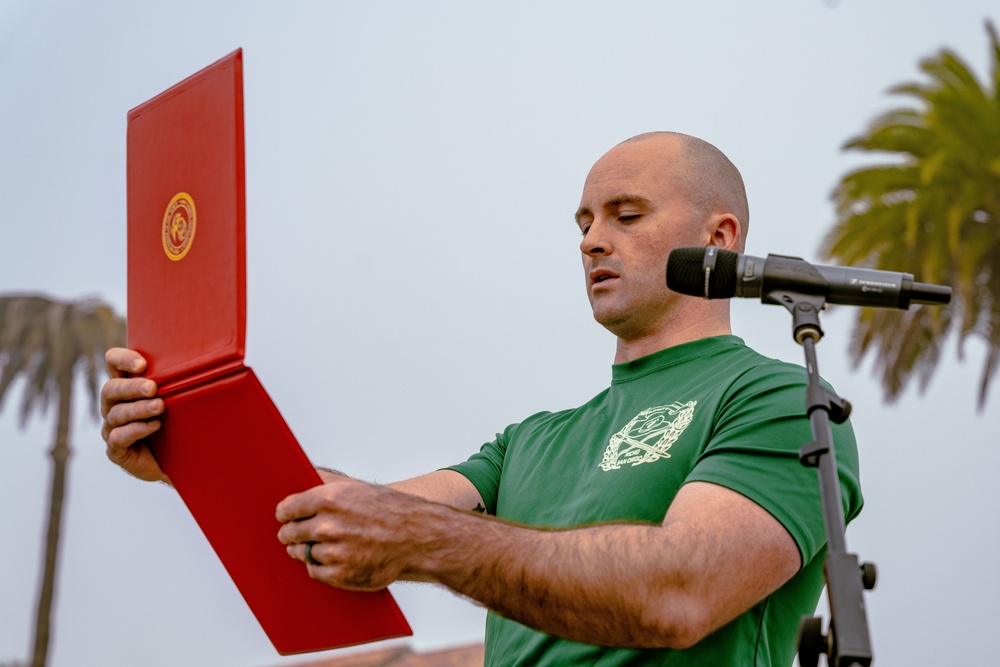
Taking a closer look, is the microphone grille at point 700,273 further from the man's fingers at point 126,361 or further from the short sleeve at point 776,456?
the man's fingers at point 126,361

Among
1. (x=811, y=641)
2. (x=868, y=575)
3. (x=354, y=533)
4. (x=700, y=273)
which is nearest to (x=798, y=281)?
(x=700, y=273)

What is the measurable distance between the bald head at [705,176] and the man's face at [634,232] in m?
0.02

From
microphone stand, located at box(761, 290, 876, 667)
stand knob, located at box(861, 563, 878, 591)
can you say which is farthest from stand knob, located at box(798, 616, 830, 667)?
stand knob, located at box(861, 563, 878, 591)

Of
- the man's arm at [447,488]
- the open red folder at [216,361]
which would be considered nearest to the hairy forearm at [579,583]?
the open red folder at [216,361]

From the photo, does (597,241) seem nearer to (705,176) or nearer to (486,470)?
(705,176)

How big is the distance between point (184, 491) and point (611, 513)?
880 millimetres

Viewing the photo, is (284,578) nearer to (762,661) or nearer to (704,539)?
(704,539)

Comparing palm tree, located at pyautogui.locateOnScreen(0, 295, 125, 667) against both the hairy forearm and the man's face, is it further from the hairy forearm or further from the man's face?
the hairy forearm

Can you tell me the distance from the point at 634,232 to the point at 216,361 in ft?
4.51

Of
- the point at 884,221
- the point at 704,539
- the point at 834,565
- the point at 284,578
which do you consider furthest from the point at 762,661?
the point at 884,221

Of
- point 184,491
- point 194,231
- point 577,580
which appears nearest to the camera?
point 577,580

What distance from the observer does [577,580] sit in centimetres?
216

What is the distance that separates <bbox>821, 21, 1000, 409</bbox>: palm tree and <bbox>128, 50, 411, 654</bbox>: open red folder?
1061 cm

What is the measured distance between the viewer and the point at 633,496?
2.58 metres
